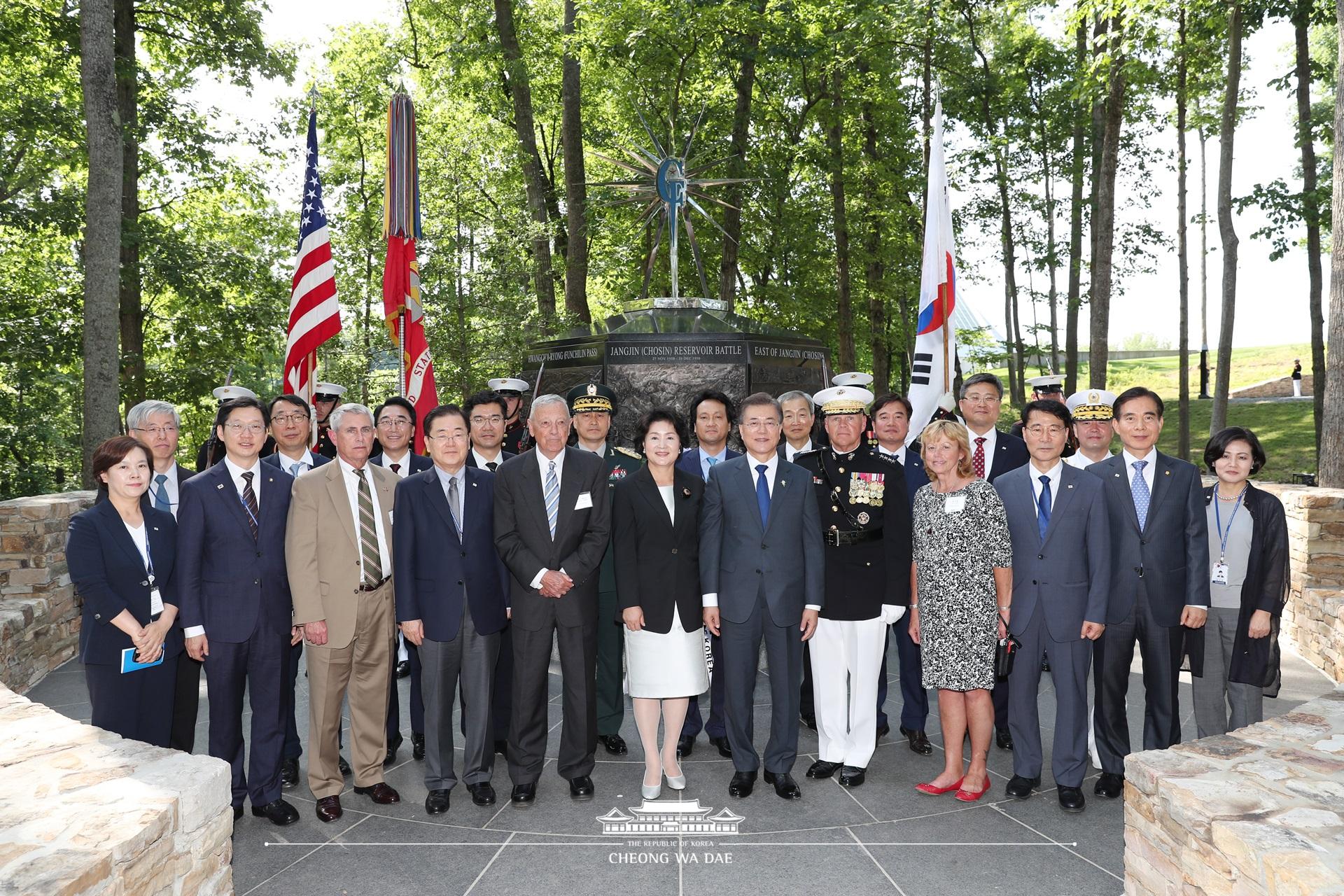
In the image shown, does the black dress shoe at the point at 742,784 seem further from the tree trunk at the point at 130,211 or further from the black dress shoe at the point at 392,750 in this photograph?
the tree trunk at the point at 130,211

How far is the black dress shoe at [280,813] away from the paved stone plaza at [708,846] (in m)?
0.05

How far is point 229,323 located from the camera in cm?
1673

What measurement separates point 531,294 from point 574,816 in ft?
37.5

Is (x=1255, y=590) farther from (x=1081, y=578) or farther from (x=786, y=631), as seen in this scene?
(x=786, y=631)

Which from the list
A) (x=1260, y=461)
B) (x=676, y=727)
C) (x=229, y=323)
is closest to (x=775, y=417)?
(x=676, y=727)

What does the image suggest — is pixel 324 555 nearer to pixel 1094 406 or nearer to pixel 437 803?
pixel 437 803

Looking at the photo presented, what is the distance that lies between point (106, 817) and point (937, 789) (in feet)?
11.9

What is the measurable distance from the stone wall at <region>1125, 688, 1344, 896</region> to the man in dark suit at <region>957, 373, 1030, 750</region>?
2.46 m

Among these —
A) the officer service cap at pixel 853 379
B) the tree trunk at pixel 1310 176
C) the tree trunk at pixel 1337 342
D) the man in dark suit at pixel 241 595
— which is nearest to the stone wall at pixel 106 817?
the man in dark suit at pixel 241 595

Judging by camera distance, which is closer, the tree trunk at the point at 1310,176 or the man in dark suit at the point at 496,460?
the man in dark suit at the point at 496,460

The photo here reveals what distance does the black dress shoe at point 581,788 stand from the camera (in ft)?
15.6

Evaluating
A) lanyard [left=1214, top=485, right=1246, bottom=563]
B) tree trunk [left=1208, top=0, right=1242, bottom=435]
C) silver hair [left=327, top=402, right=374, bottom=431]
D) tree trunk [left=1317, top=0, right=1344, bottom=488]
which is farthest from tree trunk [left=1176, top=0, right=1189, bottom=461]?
silver hair [left=327, top=402, right=374, bottom=431]

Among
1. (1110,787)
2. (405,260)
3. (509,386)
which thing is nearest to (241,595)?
(509,386)

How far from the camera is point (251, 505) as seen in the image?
14.8 ft
